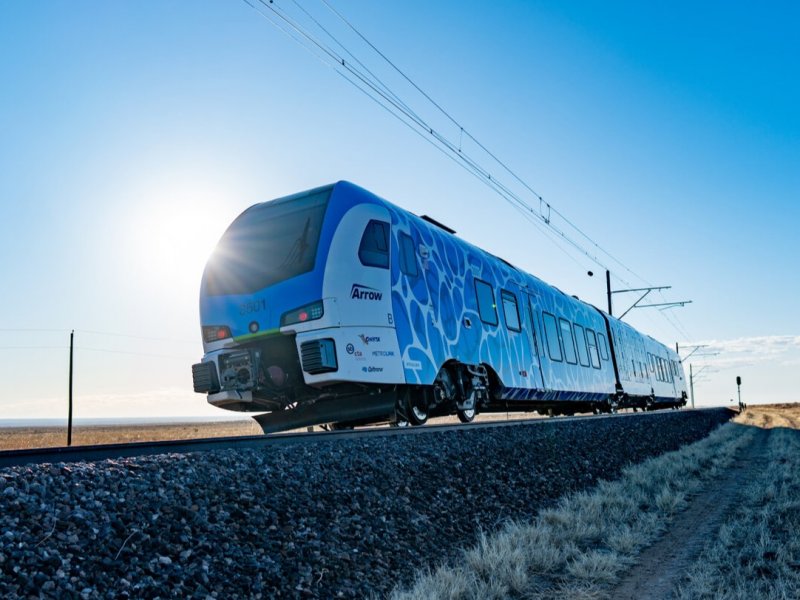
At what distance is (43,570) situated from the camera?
9.74ft

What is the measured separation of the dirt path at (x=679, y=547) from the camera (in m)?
5.31

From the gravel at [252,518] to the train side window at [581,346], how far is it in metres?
11.4

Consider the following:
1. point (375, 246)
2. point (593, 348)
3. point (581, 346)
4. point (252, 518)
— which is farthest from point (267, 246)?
point (593, 348)

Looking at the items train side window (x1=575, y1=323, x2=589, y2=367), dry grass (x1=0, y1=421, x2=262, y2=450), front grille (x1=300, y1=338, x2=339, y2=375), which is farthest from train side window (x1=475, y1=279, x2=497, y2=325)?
dry grass (x1=0, y1=421, x2=262, y2=450)

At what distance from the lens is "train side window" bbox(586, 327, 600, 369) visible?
63.7 ft

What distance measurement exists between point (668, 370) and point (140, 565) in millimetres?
36237

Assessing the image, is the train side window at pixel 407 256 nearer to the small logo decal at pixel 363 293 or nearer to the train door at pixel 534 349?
the small logo decal at pixel 363 293

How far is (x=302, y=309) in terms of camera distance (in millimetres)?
8750

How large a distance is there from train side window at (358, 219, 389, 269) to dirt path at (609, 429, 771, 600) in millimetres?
4823

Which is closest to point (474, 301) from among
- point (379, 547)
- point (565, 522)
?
point (565, 522)

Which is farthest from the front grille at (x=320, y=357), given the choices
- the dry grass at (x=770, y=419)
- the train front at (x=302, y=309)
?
the dry grass at (x=770, y=419)

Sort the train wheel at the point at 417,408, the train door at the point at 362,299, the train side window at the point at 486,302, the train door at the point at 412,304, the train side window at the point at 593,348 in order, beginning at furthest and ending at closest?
1. the train side window at the point at 593,348
2. the train side window at the point at 486,302
3. the train wheel at the point at 417,408
4. the train door at the point at 412,304
5. the train door at the point at 362,299

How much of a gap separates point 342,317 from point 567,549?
3913mm

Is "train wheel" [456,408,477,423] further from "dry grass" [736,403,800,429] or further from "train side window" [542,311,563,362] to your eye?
"dry grass" [736,403,800,429]
